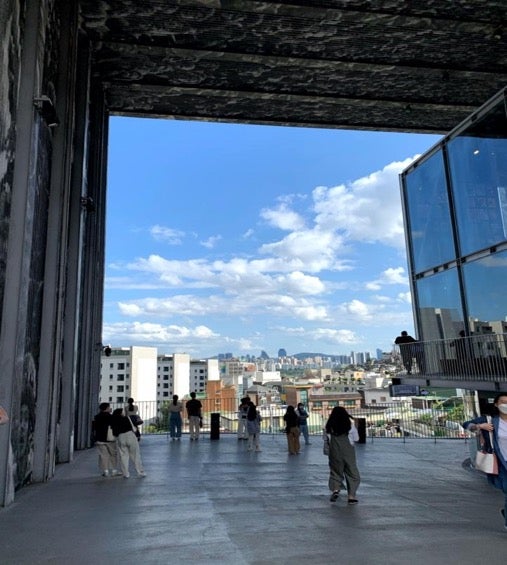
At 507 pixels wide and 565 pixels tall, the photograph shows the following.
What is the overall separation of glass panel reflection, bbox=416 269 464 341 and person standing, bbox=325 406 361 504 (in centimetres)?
828

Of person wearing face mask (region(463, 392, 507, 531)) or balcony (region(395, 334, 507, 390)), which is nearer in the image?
person wearing face mask (region(463, 392, 507, 531))

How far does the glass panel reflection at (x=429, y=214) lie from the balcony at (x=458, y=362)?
10.0ft

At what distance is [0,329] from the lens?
6.87 meters

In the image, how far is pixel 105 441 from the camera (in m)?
8.83

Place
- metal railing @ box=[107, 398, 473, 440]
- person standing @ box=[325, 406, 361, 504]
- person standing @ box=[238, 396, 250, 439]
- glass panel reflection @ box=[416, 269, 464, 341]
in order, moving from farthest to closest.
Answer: metal railing @ box=[107, 398, 473, 440] < person standing @ box=[238, 396, 250, 439] < glass panel reflection @ box=[416, 269, 464, 341] < person standing @ box=[325, 406, 361, 504]

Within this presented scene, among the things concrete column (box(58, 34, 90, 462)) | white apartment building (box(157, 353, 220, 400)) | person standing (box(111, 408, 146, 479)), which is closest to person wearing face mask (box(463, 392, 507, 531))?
person standing (box(111, 408, 146, 479))

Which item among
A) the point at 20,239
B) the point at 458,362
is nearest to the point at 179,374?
the point at 458,362

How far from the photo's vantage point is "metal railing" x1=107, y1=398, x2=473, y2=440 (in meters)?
17.8

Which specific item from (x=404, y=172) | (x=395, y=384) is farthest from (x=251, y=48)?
(x=395, y=384)

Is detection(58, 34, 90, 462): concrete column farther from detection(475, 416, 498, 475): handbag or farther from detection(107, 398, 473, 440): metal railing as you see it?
detection(475, 416, 498, 475): handbag

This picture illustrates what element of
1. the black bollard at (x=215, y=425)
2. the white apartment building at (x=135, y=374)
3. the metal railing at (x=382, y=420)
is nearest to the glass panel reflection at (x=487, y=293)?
the metal railing at (x=382, y=420)

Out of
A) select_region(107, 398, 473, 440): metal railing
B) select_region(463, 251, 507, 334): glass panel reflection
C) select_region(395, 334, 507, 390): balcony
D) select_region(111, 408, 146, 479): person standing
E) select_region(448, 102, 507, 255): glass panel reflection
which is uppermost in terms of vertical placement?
select_region(448, 102, 507, 255): glass panel reflection

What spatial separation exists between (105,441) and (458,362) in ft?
31.1

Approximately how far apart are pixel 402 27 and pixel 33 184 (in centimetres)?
1305
